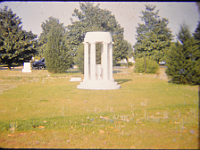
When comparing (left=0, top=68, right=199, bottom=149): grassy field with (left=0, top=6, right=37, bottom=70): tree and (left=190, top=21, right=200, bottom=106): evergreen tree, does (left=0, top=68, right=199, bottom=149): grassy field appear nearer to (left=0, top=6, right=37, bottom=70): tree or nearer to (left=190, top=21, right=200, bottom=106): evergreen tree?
(left=190, top=21, right=200, bottom=106): evergreen tree

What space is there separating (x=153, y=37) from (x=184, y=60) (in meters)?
31.7

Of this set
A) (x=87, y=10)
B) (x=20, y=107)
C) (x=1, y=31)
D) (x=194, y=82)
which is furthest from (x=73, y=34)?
(x=20, y=107)

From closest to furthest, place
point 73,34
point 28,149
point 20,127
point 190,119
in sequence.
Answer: point 28,149 < point 20,127 < point 190,119 < point 73,34

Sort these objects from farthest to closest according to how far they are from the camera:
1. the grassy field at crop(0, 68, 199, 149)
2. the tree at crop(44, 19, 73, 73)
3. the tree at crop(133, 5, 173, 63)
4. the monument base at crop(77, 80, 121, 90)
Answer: the tree at crop(133, 5, 173, 63) → the tree at crop(44, 19, 73, 73) → the monument base at crop(77, 80, 121, 90) → the grassy field at crop(0, 68, 199, 149)

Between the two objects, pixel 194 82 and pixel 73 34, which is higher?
pixel 73 34

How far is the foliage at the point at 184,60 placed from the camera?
15.6 m

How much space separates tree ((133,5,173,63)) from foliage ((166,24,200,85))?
28903 millimetres

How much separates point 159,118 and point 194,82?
10.9 meters

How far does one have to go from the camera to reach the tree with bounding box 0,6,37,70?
129 ft

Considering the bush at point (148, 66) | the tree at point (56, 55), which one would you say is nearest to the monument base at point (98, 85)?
the tree at point (56, 55)

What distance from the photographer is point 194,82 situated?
1583cm

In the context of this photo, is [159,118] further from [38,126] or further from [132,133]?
[38,126]

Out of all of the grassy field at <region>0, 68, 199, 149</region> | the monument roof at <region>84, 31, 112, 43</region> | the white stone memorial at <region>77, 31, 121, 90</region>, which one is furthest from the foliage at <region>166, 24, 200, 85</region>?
the grassy field at <region>0, 68, 199, 149</region>

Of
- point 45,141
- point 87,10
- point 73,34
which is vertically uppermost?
point 87,10
